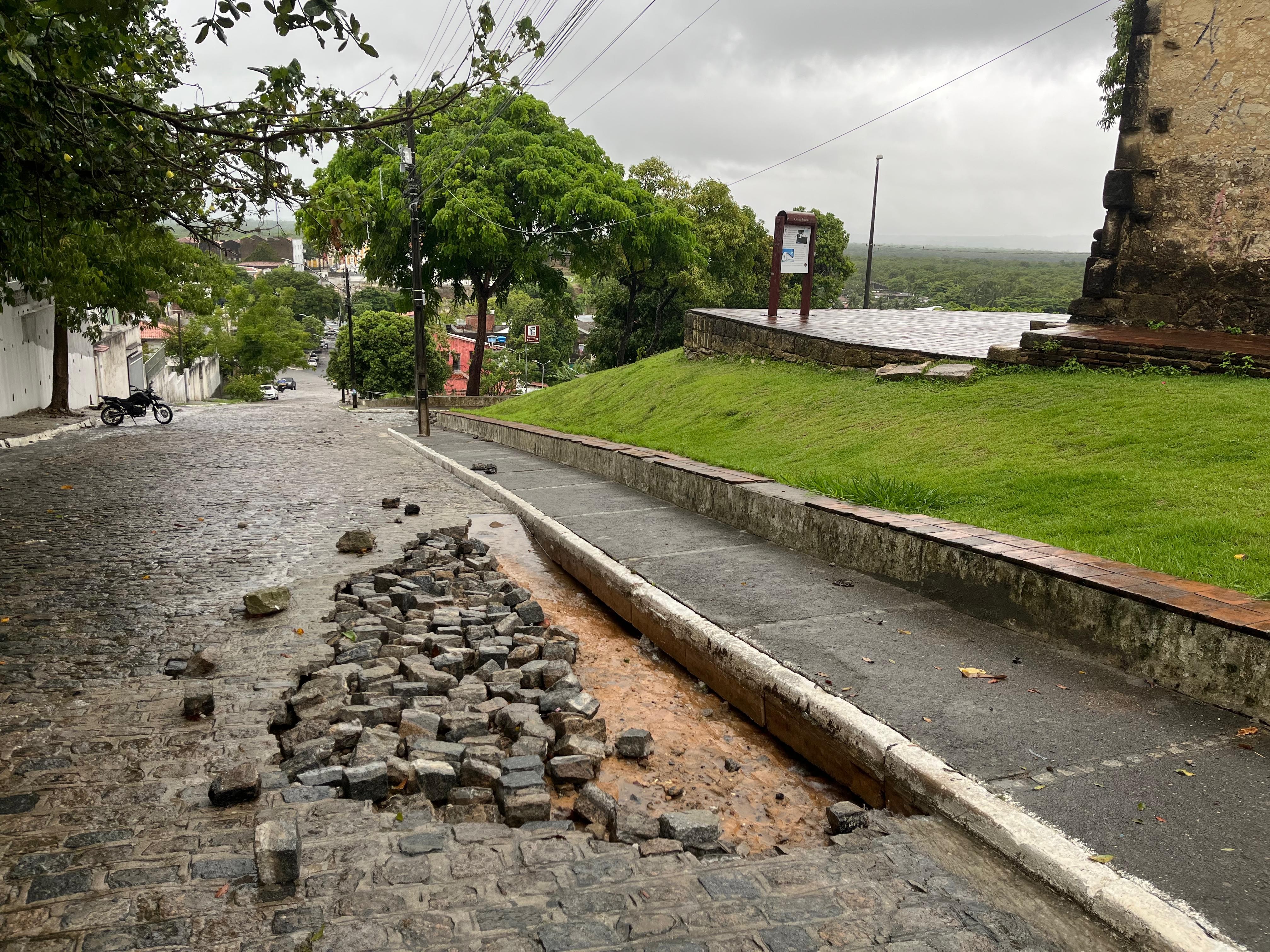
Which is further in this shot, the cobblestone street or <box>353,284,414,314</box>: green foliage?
<box>353,284,414,314</box>: green foliage

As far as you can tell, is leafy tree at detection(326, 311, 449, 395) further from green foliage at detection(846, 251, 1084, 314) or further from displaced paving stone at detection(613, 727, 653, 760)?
displaced paving stone at detection(613, 727, 653, 760)

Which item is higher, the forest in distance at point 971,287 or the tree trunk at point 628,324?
the forest in distance at point 971,287

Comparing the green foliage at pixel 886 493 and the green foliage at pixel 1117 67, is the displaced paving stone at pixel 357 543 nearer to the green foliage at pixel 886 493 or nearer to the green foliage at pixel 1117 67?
the green foliage at pixel 886 493

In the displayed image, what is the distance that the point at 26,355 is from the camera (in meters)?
22.7

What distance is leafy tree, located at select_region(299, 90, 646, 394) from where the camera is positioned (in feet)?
80.8

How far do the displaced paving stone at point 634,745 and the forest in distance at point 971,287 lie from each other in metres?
20.0

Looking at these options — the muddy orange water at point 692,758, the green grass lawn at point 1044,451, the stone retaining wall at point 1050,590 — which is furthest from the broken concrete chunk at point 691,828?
the green grass lawn at point 1044,451

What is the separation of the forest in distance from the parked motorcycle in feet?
65.8

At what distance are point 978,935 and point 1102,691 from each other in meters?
1.58

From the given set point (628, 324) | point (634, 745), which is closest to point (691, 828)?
point (634, 745)

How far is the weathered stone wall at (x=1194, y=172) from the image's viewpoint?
884 centimetres

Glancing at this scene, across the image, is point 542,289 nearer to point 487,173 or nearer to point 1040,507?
point 487,173

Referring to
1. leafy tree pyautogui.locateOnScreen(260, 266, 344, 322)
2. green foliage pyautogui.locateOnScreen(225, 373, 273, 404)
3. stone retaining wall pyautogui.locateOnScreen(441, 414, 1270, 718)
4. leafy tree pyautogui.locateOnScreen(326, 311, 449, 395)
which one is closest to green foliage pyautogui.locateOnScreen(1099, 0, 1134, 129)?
stone retaining wall pyautogui.locateOnScreen(441, 414, 1270, 718)

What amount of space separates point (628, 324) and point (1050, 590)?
31545 millimetres
